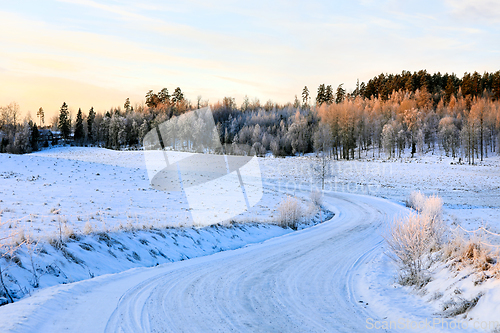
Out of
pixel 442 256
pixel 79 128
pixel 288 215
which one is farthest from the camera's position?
pixel 79 128

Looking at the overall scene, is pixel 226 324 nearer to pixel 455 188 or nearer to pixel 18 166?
pixel 18 166

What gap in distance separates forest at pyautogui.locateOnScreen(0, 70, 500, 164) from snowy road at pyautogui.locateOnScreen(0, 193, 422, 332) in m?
73.2

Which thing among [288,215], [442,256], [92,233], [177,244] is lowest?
[288,215]

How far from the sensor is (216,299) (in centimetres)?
691

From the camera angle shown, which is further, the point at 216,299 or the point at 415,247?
the point at 415,247

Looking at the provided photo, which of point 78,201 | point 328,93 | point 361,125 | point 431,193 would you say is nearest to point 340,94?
point 328,93

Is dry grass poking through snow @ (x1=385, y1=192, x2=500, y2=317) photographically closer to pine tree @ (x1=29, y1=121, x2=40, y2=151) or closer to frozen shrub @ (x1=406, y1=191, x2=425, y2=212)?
frozen shrub @ (x1=406, y1=191, x2=425, y2=212)

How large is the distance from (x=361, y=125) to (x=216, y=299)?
87.3 m

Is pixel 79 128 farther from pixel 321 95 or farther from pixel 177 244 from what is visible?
pixel 177 244

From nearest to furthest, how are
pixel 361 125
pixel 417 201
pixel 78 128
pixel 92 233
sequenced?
pixel 92 233 → pixel 417 201 → pixel 361 125 → pixel 78 128

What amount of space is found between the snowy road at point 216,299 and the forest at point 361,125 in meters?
73.2

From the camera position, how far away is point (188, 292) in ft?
24.0

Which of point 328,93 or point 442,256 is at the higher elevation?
point 328,93

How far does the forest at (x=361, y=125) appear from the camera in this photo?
81125mm
